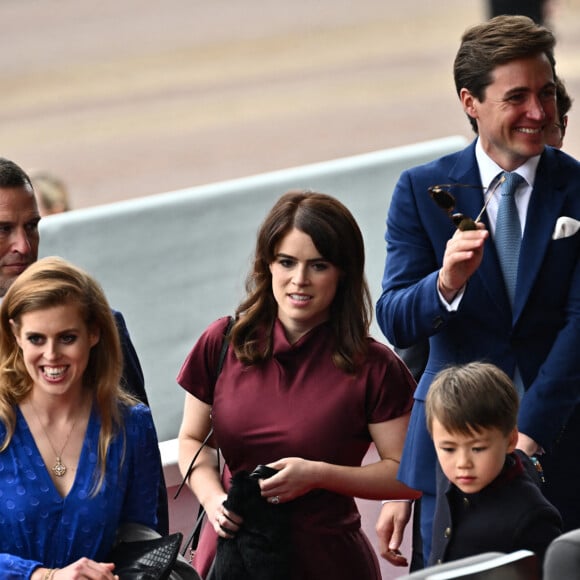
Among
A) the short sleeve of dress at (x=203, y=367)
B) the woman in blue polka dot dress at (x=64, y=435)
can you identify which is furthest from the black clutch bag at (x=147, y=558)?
the short sleeve of dress at (x=203, y=367)

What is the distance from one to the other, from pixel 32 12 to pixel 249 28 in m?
2.98

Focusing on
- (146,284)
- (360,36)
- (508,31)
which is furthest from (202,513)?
(360,36)

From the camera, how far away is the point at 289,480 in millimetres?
2939

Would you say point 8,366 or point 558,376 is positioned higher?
point 8,366

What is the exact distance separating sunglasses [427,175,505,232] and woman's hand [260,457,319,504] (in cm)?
61

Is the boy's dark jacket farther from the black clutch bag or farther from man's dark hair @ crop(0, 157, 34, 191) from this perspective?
man's dark hair @ crop(0, 157, 34, 191)

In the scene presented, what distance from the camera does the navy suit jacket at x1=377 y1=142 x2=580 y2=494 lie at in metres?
3.02

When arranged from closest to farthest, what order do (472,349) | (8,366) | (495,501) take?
Answer: (495,501) < (8,366) < (472,349)

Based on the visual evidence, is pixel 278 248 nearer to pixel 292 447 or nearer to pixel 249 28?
pixel 292 447

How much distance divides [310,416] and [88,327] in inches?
20.9

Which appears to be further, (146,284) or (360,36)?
(360,36)

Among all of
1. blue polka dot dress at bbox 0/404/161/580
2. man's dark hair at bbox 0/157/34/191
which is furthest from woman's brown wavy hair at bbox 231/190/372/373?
man's dark hair at bbox 0/157/34/191

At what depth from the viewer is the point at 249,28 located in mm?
16938

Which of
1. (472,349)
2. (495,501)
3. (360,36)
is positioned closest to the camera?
(495,501)
